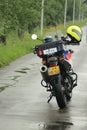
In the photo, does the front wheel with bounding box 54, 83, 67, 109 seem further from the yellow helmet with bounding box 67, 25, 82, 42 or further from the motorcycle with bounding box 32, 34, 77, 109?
the yellow helmet with bounding box 67, 25, 82, 42

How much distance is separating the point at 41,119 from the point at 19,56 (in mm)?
16047

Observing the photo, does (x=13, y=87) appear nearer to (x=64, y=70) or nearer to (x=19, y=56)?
(x=64, y=70)

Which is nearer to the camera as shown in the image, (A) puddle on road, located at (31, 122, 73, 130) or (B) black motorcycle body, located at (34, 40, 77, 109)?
(A) puddle on road, located at (31, 122, 73, 130)

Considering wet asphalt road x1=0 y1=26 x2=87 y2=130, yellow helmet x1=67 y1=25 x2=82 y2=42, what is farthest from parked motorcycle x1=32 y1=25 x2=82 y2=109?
wet asphalt road x1=0 y1=26 x2=87 y2=130

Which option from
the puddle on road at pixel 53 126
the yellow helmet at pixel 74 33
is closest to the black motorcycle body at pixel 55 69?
the yellow helmet at pixel 74 33

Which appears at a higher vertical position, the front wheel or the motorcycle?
the motorcycle

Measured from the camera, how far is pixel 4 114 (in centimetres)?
1008

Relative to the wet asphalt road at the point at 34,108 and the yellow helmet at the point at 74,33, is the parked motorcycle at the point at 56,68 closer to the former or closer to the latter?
the yellow helmet at the point at 74,33

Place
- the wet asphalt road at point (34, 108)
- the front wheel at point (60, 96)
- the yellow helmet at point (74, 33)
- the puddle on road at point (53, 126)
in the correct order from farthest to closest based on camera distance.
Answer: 1. the yellow helmet at point (74, 33)
2. the front wheel at point (60, 96)
3. the wet asphalt road at point (34, 108)
4. the puddle on road at point (53, 126)

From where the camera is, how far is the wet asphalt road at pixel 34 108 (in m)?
9.13

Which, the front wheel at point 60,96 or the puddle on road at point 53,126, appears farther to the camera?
the front wheel at point 60,96

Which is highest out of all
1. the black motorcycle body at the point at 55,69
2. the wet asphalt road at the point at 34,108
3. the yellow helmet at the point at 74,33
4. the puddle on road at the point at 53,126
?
the yellow helmet at the point at 74,33

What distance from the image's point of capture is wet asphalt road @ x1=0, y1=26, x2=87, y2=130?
30.0 feet

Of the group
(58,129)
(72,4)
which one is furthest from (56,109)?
(72,4)
